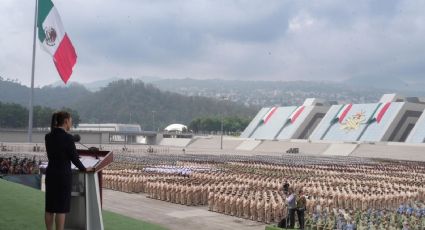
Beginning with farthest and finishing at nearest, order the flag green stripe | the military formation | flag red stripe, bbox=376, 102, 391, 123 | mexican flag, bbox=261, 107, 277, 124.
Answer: mexican flag, bbox=261, 107, 277, 124
flag red stripe, bbox=376, 102, 391, 123
the flag green stripe
the military formation

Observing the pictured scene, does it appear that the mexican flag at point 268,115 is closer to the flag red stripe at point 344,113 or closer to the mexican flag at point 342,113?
the mexican flag at point 342,113

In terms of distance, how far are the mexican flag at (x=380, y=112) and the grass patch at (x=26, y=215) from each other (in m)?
76.0

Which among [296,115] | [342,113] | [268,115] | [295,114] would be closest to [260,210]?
[342,113]

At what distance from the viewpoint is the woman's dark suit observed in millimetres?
5117

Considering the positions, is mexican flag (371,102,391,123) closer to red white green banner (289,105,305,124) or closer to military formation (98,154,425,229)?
red white green banner (289,105,305,124)

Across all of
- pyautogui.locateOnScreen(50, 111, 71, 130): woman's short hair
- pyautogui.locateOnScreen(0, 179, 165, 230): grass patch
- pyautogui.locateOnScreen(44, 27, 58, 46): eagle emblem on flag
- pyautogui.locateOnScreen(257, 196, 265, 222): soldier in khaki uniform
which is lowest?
pyautogui.locateOnScreen(257, 196, 265, 222): soldier in khaki uniform

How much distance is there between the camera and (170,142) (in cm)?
10838

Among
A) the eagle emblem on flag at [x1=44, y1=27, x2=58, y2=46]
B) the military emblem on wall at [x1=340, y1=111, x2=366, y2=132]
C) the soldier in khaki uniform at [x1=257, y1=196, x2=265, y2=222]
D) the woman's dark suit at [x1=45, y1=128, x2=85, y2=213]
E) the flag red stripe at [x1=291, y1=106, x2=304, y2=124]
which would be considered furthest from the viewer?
the flag red stripe at [x1=291, y1=106, x2=304, y2=124]

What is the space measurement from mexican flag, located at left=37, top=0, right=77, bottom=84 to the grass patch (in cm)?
1113

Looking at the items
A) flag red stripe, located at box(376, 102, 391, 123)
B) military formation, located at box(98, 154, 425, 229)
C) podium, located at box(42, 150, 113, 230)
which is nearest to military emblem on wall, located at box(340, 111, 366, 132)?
flag red stripe, located at box(376, 102, 391, 123)

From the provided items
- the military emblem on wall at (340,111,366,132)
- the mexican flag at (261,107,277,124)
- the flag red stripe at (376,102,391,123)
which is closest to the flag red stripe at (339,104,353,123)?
the military emblem on wall at (340,111,366,132)

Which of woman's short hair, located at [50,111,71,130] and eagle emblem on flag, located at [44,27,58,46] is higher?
eagle emblem on flag, located at [44,27,58,46]

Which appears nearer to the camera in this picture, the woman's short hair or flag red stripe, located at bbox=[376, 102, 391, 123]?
the woman's short hair

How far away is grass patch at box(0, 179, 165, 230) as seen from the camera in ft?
22.6
